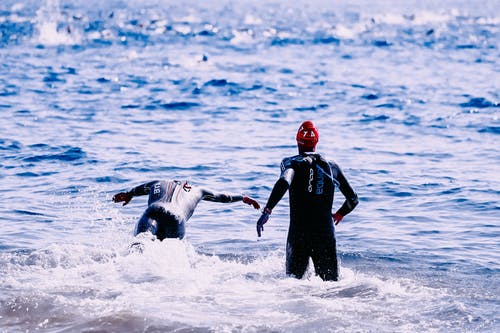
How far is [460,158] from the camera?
19125mm

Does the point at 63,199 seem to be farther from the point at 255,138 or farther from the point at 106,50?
the point at 106,50

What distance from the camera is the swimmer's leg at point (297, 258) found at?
10.4 meters

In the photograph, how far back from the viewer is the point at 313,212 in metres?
10.3

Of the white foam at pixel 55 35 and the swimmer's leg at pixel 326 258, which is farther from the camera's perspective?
the white foam at pixel 55 35

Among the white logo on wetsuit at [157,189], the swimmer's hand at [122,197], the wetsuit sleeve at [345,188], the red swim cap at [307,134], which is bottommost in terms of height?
the swimmer's hand at [122,197]

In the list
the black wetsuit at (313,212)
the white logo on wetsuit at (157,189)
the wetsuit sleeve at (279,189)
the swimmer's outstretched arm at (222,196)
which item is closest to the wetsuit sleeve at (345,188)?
the black wetsuit at (313,212)

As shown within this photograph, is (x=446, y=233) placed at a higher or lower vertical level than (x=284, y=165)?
lower

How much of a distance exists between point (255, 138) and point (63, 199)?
7266 millimetres

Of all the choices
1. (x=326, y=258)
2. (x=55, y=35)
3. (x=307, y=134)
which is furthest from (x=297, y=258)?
(x=55, y=35)

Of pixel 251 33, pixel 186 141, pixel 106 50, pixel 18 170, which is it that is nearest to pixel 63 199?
pixel 18 170

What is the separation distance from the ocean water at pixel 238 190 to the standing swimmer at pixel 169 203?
0.38 meters

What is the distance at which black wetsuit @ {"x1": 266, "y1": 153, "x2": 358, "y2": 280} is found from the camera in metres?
10.3

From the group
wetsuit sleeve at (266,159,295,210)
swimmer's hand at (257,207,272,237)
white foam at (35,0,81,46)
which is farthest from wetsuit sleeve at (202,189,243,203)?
white foam at (35,0,81,46)

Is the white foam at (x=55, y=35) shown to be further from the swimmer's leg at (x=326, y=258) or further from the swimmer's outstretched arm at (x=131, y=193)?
the swimmer's leg at (x=326, y=258)
